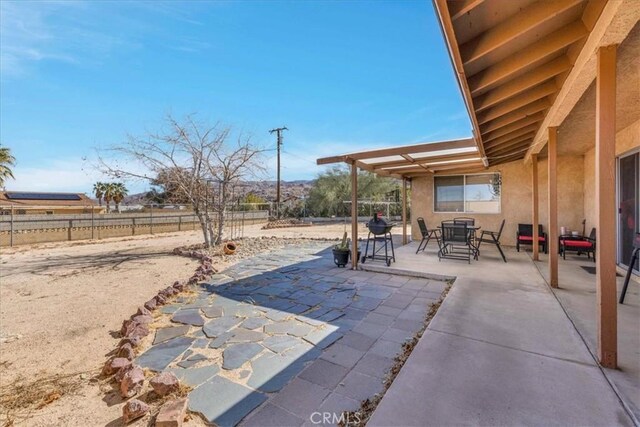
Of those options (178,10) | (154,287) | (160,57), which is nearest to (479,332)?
(154,287)

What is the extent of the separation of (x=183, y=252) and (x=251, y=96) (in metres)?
8.86

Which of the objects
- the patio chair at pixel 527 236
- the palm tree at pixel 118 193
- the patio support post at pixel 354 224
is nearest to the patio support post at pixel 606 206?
the patio support post at pixel 354 224

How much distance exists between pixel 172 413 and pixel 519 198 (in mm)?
8779

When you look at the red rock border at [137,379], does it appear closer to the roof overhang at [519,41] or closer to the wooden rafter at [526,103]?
the roof overhang at [519,41]

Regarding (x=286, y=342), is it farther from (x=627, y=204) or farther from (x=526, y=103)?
(x=627, y=204)

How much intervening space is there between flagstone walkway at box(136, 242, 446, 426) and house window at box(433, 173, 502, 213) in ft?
15.5

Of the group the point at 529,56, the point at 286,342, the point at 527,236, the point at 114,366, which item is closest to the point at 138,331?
the point at 114,366

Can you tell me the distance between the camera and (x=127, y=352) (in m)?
2.30

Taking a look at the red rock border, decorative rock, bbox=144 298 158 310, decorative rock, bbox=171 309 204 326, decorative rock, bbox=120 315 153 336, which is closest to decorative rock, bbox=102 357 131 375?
the red rock border

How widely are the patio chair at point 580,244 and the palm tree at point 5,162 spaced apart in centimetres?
2617

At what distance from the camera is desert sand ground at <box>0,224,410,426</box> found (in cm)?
178

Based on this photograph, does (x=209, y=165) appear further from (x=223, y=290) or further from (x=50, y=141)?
(x=50, y=141)

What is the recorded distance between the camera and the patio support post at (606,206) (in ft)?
6.28

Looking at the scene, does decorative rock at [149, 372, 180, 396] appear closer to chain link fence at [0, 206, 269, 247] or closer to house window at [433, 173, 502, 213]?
chain link fence at [0, 206, 269, 247]
